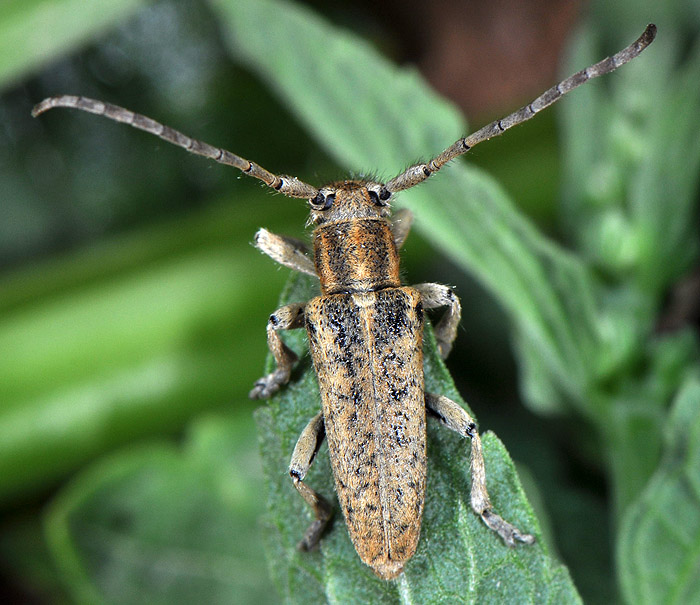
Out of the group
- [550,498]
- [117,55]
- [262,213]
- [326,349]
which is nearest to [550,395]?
[550,498]

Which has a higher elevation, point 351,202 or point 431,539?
point 351,202

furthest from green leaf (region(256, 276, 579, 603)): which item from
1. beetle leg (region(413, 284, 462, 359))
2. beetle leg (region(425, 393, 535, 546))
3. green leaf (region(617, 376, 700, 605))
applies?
green leaf (region(617, 376, 700, 605))

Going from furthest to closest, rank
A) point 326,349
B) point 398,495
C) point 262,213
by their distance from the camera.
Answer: point 262,213 → point 326,349 → point 398,495

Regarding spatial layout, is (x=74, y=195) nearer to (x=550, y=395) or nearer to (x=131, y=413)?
(x=131, y=413)

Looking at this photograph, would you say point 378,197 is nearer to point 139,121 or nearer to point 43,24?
point 139,121

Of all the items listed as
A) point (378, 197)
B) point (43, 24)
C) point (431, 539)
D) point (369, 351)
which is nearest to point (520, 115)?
point (378, 197)

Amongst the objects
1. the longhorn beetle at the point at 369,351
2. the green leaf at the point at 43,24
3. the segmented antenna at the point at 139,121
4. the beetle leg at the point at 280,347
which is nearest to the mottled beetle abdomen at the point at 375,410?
the longhorn beetle at the point at 369,351

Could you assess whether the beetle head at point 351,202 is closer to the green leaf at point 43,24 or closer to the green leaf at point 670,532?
the green leaf at point 670,532
